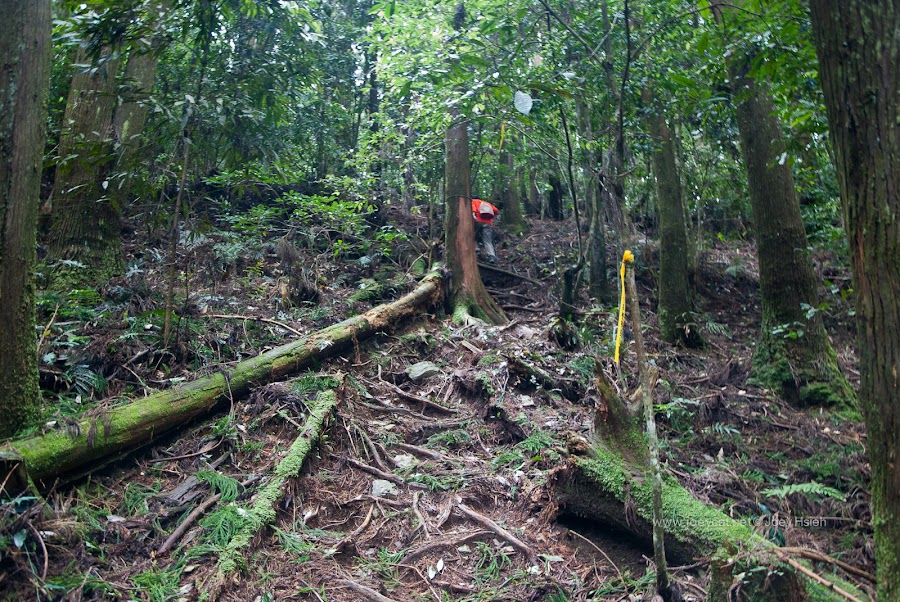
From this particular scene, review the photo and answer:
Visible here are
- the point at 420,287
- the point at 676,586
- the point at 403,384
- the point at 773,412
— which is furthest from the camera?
the point at 420,287

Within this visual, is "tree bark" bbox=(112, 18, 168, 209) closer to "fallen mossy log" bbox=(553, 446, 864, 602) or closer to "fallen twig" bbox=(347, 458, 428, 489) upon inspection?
"fallen twig" bbox=(347, 458, 428, 489)

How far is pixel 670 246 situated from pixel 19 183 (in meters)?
8.31

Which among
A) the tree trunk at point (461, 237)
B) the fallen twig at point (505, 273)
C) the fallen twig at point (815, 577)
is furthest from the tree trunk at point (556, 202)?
the fallen twig at point (815, 577)

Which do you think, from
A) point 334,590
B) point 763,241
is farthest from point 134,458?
point 763,241

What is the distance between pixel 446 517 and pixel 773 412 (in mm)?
4058

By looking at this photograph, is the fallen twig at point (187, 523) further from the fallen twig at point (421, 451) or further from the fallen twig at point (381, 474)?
the fallen twig at point (421, 451)

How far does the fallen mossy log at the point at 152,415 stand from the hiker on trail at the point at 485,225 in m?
4.45

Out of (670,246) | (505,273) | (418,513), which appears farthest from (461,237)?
(418,513)

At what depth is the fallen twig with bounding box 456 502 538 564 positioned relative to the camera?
3851 millimetres

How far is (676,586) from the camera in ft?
10.5

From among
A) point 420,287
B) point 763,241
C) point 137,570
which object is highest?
point 763,241

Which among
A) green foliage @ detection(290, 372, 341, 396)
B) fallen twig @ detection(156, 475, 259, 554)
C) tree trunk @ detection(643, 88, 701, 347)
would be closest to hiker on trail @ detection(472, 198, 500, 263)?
tree trunk @ detection(643, 88, 701, 347)

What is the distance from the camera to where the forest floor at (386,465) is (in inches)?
135

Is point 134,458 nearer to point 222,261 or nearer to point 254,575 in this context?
point 254,575
